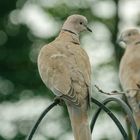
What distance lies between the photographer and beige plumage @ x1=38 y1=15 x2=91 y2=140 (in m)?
6.13

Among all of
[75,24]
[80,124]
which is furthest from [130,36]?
[80,124]

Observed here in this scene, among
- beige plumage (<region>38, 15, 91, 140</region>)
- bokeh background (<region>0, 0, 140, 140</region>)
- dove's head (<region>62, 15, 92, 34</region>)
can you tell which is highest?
dove's head (<region>62, 15, 92, 34</region>)

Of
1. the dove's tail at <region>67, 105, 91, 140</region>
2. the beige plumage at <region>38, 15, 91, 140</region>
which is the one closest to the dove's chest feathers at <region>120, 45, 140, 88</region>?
the beige plumage at <region>38, 15, 91, 140</region>

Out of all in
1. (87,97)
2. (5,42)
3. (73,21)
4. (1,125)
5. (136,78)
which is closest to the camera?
(87,97)

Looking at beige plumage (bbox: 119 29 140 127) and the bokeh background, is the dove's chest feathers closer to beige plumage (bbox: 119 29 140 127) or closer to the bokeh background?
beige plumage (bbox: 119 29 140 127)

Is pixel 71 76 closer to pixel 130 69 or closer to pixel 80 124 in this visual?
pixel 80 124

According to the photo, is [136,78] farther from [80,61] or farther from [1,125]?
[1,125]

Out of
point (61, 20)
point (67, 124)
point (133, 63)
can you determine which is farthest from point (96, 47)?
point (133, 63)

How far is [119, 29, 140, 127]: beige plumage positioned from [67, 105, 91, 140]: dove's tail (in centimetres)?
100

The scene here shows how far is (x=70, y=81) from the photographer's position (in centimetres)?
633

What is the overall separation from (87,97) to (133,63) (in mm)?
1729

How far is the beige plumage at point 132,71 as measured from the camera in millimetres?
7473

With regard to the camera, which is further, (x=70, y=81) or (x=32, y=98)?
(x=32, y=98)

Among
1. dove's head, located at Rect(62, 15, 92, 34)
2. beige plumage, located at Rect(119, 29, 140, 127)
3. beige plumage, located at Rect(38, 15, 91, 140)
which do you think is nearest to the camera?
beige plumage, located at Rect(38, 15, 91, 140)
